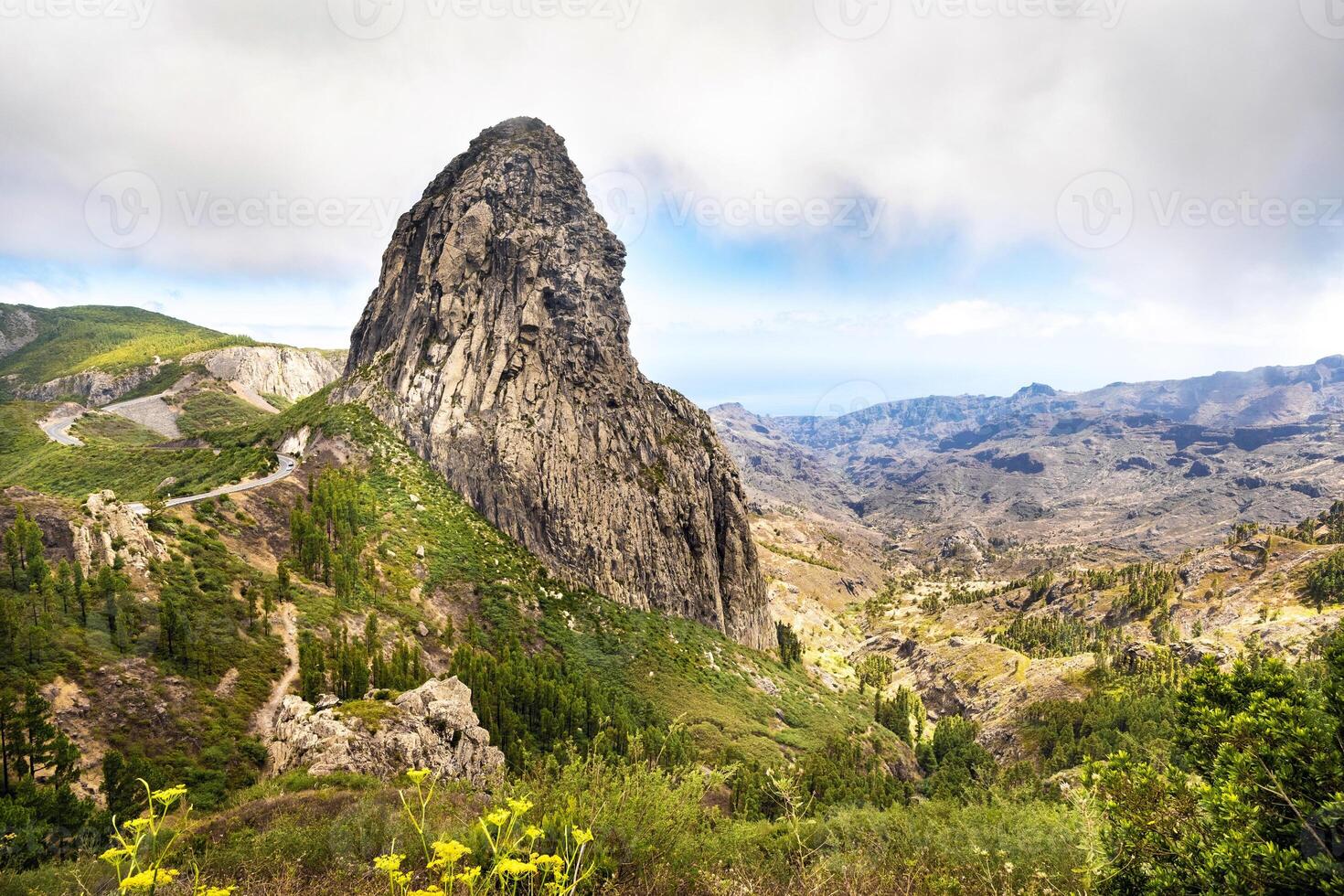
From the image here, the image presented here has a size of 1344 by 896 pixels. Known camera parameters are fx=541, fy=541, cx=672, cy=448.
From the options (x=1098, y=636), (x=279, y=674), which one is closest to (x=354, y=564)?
(x=279, y=674)

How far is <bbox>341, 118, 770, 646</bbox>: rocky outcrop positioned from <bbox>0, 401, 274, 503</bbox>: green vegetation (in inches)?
700

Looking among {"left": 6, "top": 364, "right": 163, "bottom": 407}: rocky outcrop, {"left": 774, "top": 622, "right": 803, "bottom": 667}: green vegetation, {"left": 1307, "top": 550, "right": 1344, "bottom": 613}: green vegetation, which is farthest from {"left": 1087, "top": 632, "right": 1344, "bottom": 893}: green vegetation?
{"left": 6, "top": 364, "right": 163, "bottom": 407}: rocky outcrop

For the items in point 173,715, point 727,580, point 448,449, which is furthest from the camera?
point 727,580

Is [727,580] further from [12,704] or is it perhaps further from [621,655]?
[12,704]

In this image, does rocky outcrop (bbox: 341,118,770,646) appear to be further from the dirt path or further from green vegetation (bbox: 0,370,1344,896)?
the dirt path

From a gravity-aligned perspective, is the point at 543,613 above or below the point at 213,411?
below

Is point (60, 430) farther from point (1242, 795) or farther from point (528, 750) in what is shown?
point (1242, 795)

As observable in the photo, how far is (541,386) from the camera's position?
80.8 meters

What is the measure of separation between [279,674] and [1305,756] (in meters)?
43.3

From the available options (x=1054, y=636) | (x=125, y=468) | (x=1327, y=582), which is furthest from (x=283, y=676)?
(x=1327, y=582)

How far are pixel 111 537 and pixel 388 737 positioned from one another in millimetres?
23846

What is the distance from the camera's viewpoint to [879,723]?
90.8m

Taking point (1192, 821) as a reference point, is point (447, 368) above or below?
above

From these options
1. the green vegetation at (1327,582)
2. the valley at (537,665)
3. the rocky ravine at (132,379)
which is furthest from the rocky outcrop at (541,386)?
the rocky ravine at (132,379)
